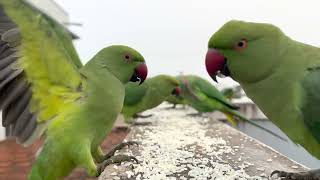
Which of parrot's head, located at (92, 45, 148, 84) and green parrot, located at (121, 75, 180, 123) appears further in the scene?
green parrot, located at (121, 75, 180, 123)

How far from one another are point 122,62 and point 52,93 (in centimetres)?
38

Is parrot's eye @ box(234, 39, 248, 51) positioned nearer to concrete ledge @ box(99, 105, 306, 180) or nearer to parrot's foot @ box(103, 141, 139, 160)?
concrete ledge @ box(99, 105, 306, 180)

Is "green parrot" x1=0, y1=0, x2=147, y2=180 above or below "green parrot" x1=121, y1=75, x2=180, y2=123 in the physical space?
above

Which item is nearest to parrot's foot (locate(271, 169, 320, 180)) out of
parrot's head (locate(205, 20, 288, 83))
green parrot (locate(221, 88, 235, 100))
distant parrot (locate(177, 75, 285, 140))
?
parrot's head (locate(205, 20, 288, 83))

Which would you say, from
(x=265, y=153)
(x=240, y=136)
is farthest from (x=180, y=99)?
(x=265, y=153)

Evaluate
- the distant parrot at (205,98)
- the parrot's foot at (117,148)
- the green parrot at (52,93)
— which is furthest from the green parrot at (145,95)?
the green parrot at (52,93)

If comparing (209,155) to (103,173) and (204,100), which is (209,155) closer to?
(103,173)

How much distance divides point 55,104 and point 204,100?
3.45 m

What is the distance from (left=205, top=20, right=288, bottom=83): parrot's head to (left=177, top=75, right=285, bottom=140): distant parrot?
3253 millimetres

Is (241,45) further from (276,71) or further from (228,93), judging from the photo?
(228,93)

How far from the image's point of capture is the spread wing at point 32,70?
1.83 metres

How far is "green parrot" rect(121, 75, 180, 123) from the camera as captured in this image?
4395 mm

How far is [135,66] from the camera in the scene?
2.16 m

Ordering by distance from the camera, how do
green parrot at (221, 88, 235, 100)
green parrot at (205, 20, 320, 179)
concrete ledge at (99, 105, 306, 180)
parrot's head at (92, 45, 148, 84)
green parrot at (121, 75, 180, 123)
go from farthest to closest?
green parrot at (221, 88, 235, 100) < green parrot at (121, 75, 180, 123) < parrot's head at (92, 45, 148, 84) < concrete ledge at (99, 105, 306, 180) < green parrot at (205, 20, 320, 179)
